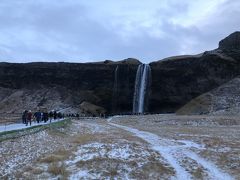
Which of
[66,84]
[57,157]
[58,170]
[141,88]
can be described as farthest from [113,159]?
[66,84]

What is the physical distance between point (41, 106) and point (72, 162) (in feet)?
268

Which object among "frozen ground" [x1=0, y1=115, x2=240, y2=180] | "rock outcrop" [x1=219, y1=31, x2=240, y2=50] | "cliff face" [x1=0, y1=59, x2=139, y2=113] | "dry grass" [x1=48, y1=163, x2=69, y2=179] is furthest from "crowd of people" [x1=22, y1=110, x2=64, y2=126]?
"rock outcrop" [x1=219, y1=31, x2=240, y2=50]

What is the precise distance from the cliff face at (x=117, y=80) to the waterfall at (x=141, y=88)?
1.12m

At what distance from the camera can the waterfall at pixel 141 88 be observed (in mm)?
102062

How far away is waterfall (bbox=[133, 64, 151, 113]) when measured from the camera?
4018 inches

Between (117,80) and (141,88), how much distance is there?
6863 millimetres

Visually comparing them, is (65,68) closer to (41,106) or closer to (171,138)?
(41,106)

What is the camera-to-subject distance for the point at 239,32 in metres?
105

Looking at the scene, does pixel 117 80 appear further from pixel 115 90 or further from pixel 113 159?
pixel 113 159

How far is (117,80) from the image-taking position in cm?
10794

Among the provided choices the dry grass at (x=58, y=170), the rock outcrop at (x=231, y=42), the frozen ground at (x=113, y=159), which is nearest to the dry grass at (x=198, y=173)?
the frozen ground at (x=113, y=159)

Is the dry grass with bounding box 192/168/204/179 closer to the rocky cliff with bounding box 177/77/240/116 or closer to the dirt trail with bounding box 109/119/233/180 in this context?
the dirt trail with bounding box 109/119/233/180

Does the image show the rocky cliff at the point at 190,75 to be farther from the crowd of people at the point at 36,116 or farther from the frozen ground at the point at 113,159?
the frozen ground at the point at 113,159

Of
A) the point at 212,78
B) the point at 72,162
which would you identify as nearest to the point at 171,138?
the point at 72,162
